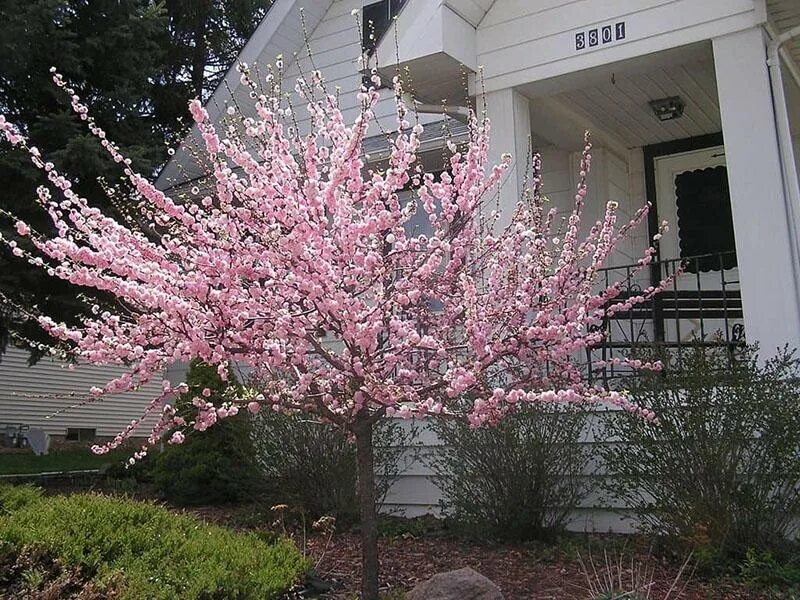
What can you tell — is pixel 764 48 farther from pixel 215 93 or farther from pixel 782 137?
pixel 215 93

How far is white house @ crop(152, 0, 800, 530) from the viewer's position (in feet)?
16.6

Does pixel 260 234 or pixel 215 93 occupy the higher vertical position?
pixel 215 93

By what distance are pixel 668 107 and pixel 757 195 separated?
2.02m

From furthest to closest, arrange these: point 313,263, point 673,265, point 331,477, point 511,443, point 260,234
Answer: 1. point 673,265
2. point 331,477
3. point 511,443
4. point 260,234
5. point 313,263

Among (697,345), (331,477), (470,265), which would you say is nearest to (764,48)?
(697,345)

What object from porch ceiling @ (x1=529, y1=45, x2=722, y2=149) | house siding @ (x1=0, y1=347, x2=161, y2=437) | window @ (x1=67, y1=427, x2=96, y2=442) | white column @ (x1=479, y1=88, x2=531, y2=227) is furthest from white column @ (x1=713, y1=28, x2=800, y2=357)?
window @ (x1=67, y1=427, x2=96, y2=442)

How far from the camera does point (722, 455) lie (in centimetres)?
418

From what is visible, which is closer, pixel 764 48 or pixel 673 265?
pixel 764 48

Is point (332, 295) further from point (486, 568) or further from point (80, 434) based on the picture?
point (80, 434)

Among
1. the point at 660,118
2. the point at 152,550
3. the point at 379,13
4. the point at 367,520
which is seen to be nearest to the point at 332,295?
the point at 367,520

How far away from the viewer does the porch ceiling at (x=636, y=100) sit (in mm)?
5988

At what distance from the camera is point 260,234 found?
3.55 metres

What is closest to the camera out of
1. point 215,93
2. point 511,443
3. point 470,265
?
point 470,265

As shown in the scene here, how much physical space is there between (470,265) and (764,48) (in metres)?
2.72
